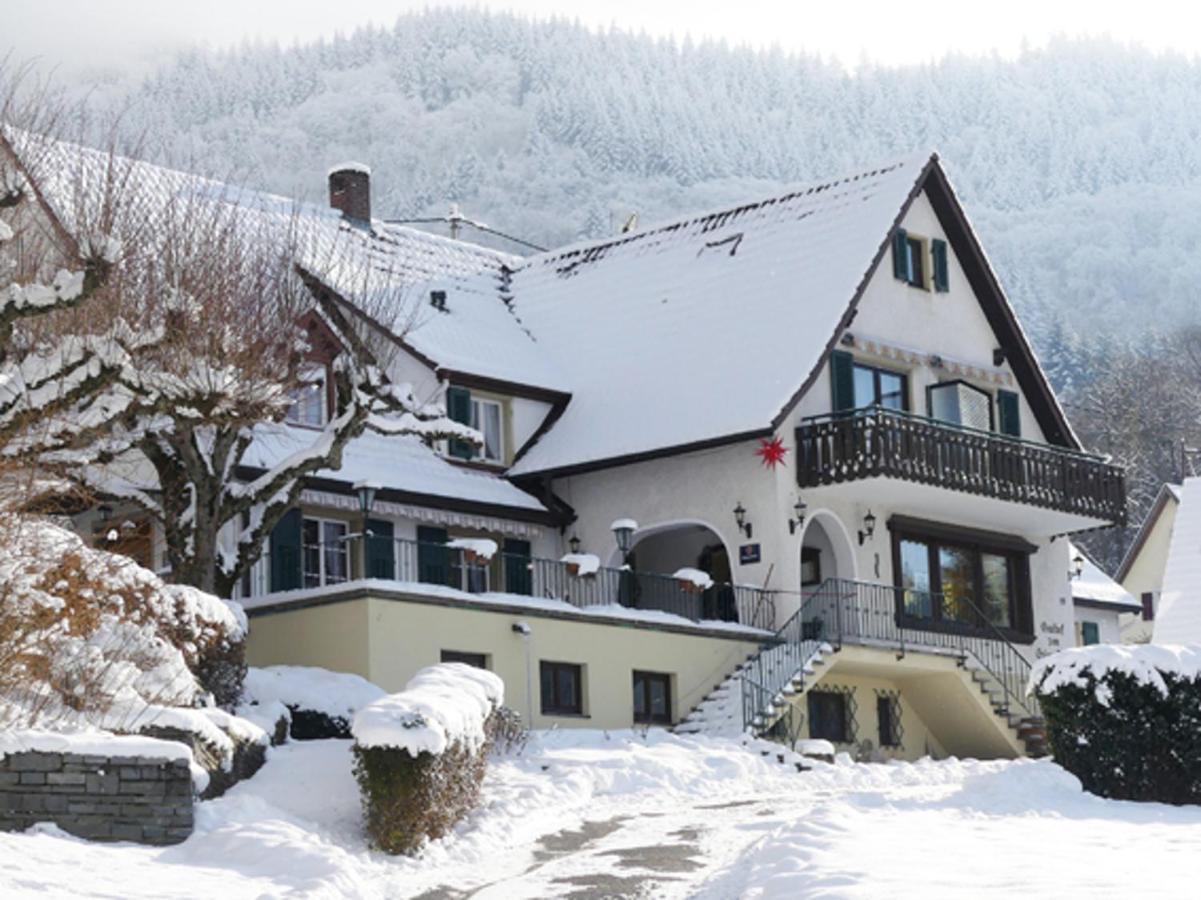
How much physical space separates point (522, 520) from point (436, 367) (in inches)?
125

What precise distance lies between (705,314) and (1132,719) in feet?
55.2

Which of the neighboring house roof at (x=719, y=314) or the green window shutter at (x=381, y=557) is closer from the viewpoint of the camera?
the green window shutter at (x=381, y=557)

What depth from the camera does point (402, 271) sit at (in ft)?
133

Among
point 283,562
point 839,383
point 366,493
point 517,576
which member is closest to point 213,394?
point 366,493

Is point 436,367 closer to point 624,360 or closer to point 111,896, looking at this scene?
point 624,360

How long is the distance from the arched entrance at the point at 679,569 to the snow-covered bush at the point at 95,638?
11.9 metres

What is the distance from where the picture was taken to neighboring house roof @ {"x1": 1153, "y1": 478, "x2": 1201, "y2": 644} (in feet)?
109

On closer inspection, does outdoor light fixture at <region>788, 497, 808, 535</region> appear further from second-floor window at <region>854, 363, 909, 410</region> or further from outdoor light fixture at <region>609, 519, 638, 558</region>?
second-floor window at <region>854, 363, 909, 410</region>

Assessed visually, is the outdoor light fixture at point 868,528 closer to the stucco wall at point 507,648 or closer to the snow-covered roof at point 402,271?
the stucco wall at point 507,648

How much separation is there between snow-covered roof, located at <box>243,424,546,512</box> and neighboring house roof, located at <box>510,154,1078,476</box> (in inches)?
39.4

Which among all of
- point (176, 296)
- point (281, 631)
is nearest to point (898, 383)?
point (281, 631)

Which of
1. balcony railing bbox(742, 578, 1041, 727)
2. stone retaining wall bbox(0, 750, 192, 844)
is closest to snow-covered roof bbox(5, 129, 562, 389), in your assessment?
balcony railing bbox(742, 578, 1041, 727)

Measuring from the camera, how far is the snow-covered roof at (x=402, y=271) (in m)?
34.1

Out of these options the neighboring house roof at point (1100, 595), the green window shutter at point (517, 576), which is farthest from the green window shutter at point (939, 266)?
the neighboring house roof at point (1100, 595)
